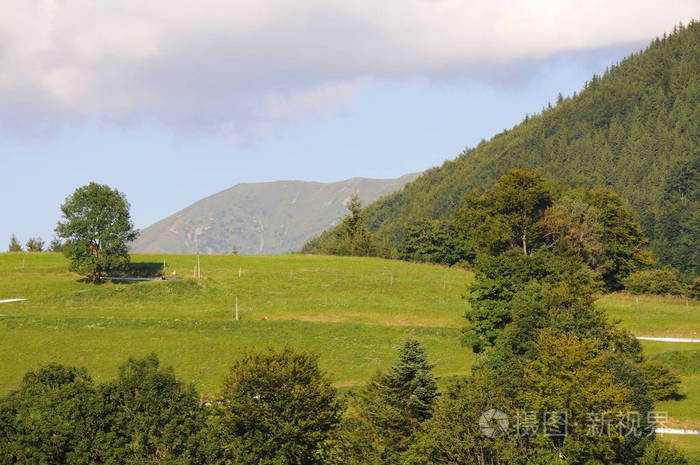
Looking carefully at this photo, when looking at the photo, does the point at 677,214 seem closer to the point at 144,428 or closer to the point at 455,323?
the point at 455,323

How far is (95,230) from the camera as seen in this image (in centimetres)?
9838

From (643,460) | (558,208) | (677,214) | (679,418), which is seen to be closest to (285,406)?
(643,460)

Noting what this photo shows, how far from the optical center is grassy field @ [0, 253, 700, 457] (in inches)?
2530

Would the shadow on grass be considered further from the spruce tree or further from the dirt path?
the spruce tree

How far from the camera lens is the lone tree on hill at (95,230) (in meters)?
97.2

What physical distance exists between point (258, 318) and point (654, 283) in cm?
6579

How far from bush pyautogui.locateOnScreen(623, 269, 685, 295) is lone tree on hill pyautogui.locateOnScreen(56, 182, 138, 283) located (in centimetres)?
7516

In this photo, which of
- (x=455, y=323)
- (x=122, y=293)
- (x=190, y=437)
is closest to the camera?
(x=190, y=437)

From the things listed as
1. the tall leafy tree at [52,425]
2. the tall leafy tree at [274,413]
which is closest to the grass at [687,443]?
the tall leafy tree at [274,413]

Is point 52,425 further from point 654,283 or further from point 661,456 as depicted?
point 654,283

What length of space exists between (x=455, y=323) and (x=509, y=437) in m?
40.3

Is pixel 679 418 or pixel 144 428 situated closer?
pixel 144 428

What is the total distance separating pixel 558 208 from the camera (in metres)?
119

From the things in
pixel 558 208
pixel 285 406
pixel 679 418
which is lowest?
pixel 679 418
